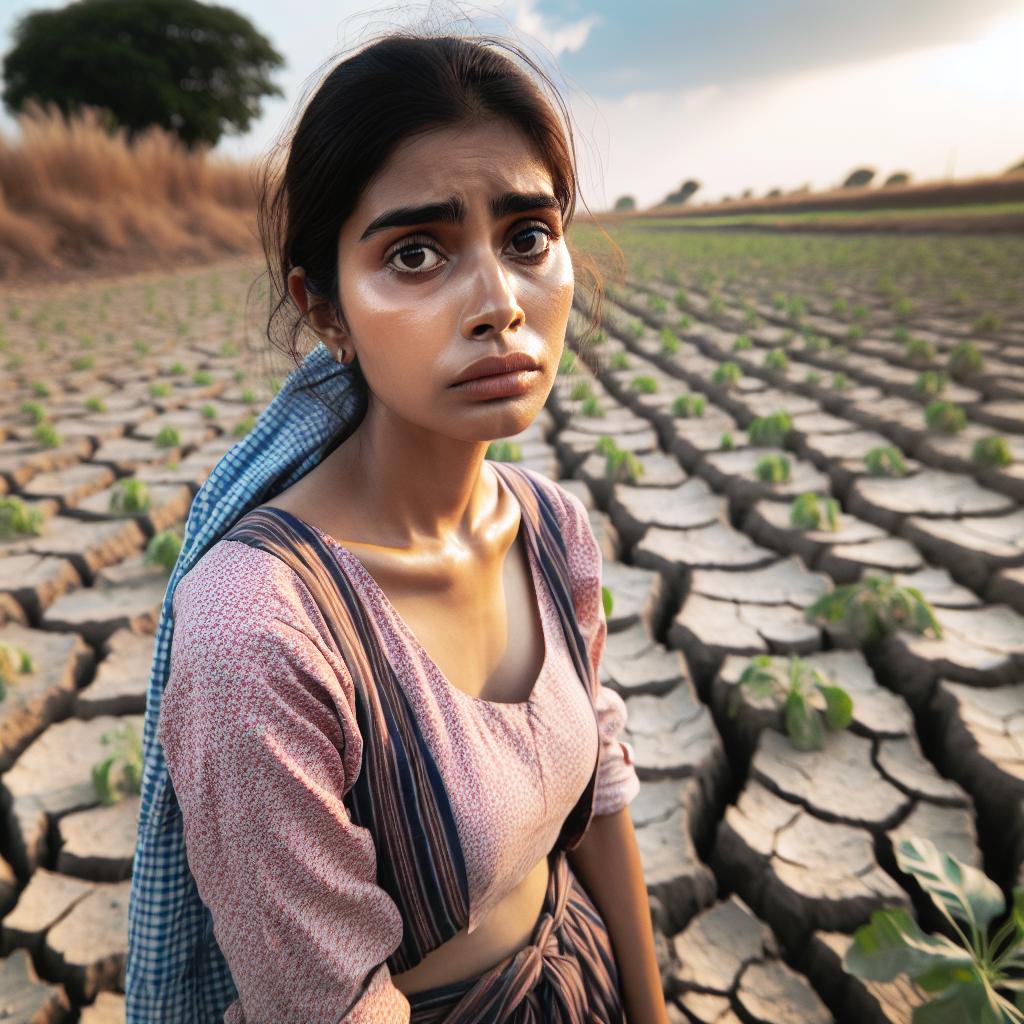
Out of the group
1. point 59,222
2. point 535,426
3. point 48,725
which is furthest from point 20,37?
point 48,725

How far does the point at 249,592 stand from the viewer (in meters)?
0.78

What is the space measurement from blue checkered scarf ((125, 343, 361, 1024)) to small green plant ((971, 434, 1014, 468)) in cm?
313

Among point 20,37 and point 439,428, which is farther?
point 20,37

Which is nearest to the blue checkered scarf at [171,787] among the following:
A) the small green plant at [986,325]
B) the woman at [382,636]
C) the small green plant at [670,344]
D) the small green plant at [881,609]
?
the woman at [382,636]

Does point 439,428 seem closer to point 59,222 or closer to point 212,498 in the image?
point 212,498

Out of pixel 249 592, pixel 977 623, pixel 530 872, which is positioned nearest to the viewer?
pixel 249 592

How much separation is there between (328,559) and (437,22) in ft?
2.19

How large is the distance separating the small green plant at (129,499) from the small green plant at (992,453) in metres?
3.32

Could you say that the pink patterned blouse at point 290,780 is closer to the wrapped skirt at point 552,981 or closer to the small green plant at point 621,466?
the wrapped skirt at point 552,981

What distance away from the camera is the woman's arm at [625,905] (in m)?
1.29

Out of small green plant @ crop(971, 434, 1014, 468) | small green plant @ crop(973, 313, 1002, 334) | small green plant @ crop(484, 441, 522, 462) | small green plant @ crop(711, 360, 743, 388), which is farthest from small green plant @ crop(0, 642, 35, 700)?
small green plant @ crop(973, 313, 1002, 334)

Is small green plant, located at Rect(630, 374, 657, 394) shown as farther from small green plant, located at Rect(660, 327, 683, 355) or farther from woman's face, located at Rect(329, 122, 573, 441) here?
woman's face, located at Rect(329, 122, 573, 441)

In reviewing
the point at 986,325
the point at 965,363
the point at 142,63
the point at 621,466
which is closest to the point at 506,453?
the point at 621,466

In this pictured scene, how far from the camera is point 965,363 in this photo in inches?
192
